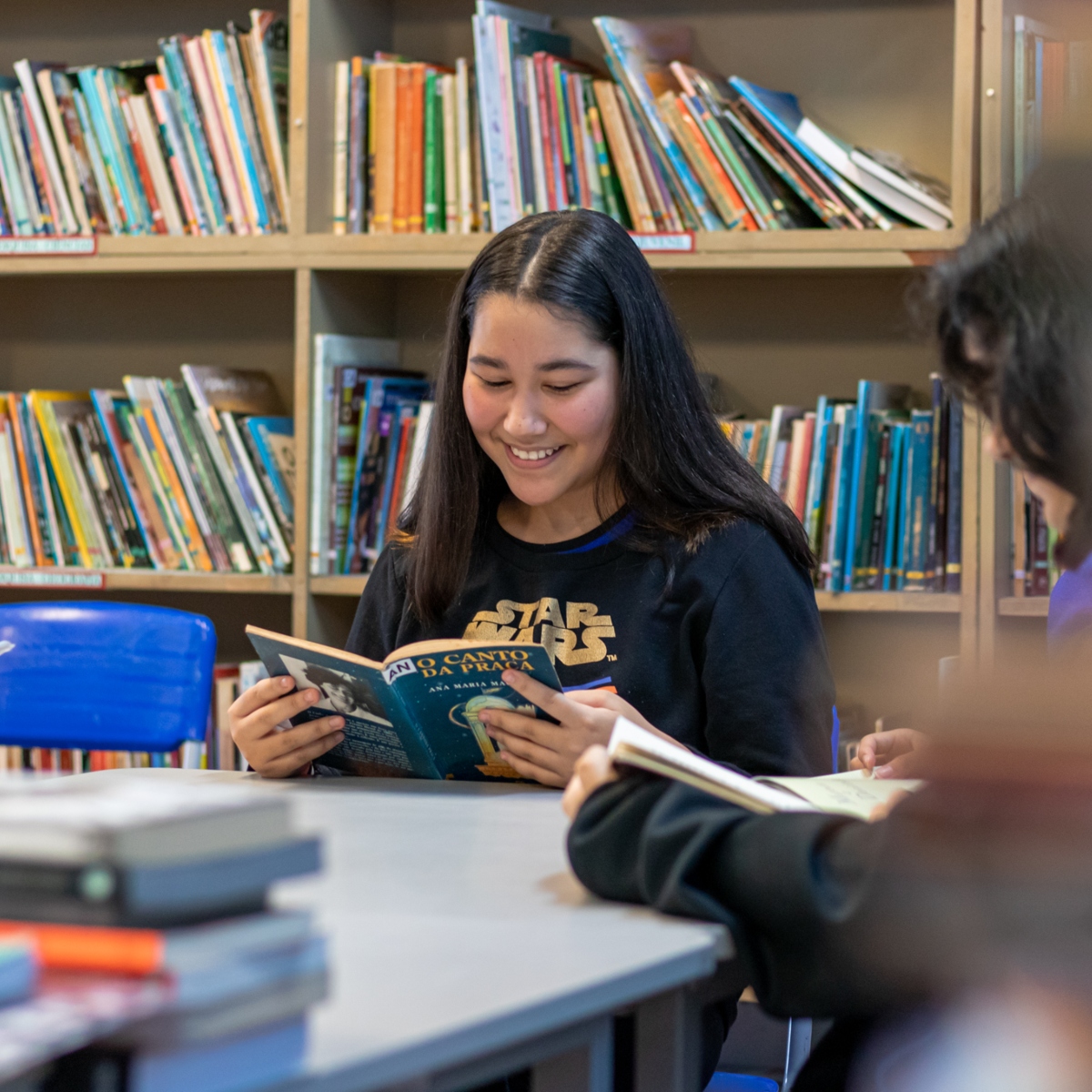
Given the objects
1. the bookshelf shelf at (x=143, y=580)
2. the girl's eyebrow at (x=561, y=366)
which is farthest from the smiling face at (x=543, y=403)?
the bookshelf shelf at (x=143, y=580)

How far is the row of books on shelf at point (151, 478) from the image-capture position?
244 cm

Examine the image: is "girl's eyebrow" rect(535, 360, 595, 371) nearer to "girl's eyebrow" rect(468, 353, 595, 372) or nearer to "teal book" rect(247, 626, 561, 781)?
"girl's eyebrow" rect(468, 353, 595, 372)

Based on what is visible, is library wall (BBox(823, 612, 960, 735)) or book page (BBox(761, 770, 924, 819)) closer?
book page (BBox(761, 770, 924, 819))

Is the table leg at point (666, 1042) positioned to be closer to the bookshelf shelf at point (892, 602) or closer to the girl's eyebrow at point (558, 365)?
the girl's eyebrow at point (558, 365)

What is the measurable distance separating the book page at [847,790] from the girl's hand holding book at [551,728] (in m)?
0.16

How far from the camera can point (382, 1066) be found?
0.63 m

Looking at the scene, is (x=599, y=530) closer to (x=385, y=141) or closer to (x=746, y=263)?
(x=746, y=263)

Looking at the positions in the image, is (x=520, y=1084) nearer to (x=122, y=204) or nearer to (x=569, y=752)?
(x=569, y=752)

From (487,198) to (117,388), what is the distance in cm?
95

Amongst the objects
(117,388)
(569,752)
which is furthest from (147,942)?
(117,388)

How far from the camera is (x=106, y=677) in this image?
170 cm

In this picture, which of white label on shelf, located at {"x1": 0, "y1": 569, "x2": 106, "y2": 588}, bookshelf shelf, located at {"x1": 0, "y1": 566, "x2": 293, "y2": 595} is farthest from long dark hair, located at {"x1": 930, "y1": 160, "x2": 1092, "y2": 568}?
white label on shelf, located at {"x1": 0, "y1": 569, "x2": 106, "y2": 588}

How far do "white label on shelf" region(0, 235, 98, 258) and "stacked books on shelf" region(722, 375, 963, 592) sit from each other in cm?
116

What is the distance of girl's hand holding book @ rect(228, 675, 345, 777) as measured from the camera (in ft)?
4.47
